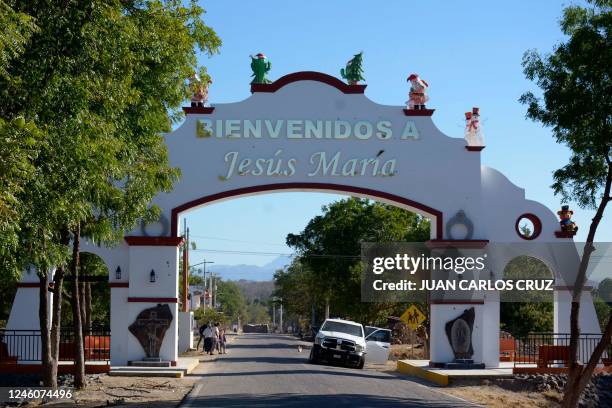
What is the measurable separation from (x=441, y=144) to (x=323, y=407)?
13.8 metres

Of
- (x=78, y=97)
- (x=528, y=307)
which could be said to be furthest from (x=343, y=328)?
(x=528, y=307)

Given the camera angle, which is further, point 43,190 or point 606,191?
point 606,191

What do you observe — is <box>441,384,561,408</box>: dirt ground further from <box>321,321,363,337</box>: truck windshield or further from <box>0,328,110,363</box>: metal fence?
<box>0,328,110,363</box>: metal fence

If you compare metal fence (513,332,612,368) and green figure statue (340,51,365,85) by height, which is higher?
green figure statue (340,51,365,85)

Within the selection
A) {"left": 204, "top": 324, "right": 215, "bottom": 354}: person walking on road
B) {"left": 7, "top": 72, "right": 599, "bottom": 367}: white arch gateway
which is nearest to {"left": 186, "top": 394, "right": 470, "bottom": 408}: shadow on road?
{"left": 7, "top": 72, "right": 599, "bottom": 367}: white arch gateway

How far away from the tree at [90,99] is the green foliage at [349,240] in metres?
29.1

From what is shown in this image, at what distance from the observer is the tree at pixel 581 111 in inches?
740

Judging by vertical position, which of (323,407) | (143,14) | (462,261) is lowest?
(323,407)

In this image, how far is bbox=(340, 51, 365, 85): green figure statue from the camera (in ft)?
94.9

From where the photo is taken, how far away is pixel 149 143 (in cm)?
1848

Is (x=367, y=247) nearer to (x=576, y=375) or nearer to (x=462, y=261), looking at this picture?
(x=462, y=261)

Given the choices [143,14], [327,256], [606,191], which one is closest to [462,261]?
[606,191]

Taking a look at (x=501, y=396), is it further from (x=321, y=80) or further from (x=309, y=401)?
(x=321, y=80)

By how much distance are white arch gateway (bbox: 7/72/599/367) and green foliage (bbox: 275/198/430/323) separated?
17.1m
